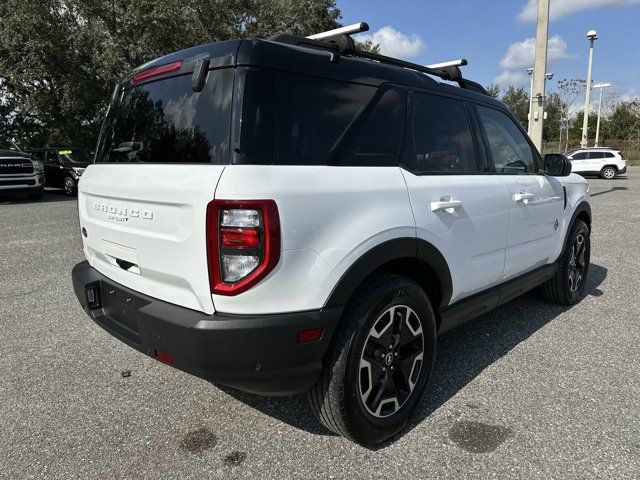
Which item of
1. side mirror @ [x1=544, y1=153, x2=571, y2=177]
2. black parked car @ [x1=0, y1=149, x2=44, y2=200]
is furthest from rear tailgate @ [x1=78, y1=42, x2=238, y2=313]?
black parked car @ [x1=0, y1=149, x2=44, y2=200]

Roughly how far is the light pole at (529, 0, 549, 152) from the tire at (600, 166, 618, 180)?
13807mm

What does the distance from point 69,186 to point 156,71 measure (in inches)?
617

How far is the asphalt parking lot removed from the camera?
230 cm

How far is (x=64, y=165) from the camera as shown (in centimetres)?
1608

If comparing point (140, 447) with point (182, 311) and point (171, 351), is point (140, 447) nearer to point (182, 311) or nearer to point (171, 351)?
point (171, 351)

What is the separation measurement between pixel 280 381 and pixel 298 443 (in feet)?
1.98

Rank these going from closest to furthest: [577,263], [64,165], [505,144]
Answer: [505,144] < [577,263] < [64,165]

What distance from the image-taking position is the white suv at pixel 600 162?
23625 mm

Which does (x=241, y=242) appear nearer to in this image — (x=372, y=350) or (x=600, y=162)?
(x=372, y=350)

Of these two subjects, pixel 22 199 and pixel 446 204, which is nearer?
pixel 446 204

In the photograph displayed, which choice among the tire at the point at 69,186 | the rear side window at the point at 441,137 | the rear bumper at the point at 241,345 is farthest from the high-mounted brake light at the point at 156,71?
the tire at the point at 69,186

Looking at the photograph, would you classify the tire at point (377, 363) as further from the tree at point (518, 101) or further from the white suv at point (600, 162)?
the tree at point (518, 101)

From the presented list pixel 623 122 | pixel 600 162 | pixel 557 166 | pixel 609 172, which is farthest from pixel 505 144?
pixel 623 122

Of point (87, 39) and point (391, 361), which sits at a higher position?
point (87, 39)
